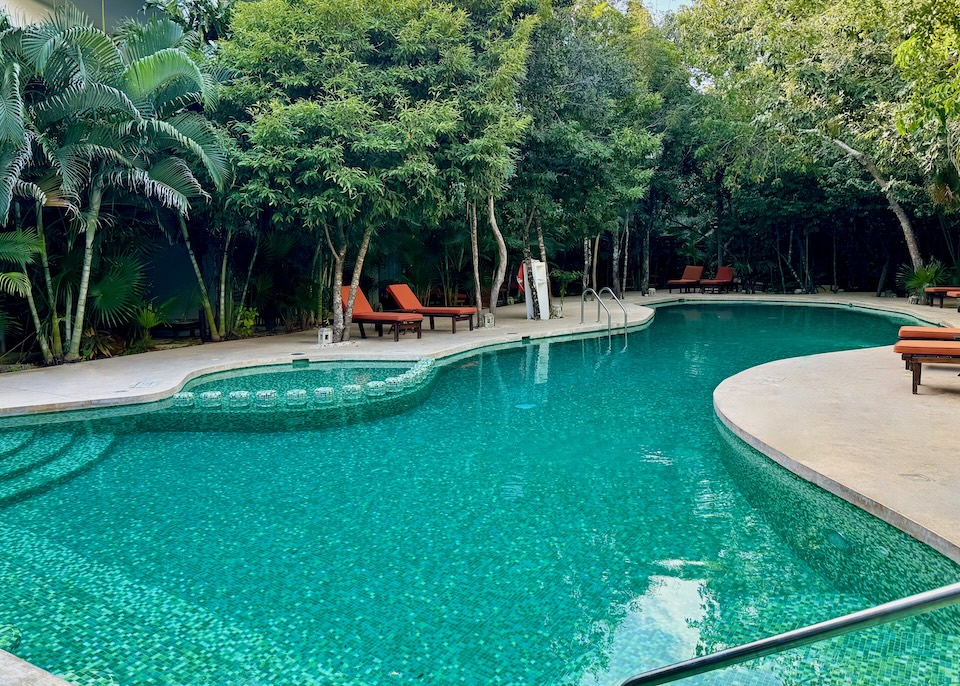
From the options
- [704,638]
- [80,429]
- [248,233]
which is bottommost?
[704,638]

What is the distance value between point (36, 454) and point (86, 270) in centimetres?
412

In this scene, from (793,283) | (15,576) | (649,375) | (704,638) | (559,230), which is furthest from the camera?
(793,283)

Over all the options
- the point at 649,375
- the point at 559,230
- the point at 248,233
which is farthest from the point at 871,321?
the point at 248,233

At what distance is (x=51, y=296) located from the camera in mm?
9406

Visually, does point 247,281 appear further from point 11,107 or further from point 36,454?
point 36,454

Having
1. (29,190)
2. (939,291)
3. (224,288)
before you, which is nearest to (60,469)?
(29,190)

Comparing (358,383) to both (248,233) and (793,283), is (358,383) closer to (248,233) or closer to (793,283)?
(248,233)

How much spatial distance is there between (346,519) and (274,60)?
8493 millimetres

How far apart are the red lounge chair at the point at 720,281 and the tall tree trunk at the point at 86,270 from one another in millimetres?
19853

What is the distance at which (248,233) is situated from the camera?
499 inches

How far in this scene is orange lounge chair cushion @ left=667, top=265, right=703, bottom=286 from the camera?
25062 mm

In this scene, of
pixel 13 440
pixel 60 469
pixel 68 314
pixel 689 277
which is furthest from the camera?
pixel 689 277

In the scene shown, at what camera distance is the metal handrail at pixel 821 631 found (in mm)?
1456

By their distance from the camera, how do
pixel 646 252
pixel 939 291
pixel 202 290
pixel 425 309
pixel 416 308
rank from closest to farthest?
pixel 202 290, pixel 416 308, pixel 425 309, pixel 939 291, pixel 646 252
